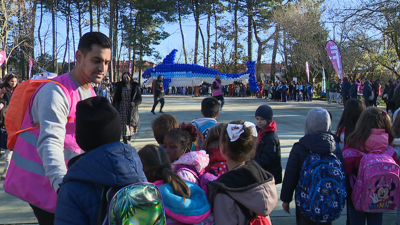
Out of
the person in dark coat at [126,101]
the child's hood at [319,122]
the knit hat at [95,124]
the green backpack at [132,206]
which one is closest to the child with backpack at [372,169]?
the child's hood at [319,122]

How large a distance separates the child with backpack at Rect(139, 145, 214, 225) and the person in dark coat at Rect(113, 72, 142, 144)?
5518 mm

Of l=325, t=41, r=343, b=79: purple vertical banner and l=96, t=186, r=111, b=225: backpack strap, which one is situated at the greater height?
l=325, t=41, r=343, b=79: purple vertical banner

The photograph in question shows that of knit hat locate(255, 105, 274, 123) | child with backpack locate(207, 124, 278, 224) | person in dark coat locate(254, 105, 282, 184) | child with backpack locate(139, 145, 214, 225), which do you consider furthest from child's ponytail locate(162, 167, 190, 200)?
knit hat locate(255, 105, 274, 123)

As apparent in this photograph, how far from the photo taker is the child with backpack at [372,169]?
3.18 metres

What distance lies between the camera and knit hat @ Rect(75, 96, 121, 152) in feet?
5.09

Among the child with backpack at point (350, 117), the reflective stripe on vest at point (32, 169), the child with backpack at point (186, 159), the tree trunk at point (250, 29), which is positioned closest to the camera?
the reflective stripe on vest at point (32, 169)

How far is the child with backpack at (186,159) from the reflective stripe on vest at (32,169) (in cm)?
77

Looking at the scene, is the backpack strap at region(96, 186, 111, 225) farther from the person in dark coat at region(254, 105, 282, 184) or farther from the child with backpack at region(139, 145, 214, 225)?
the person in dark coat at region(254, 105, 282, 184)

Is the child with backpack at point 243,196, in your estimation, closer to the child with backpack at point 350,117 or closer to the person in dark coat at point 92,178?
the person in dark coat at point 92,178

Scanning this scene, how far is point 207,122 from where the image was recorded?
426cm

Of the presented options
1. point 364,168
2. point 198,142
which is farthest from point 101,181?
point 364,168

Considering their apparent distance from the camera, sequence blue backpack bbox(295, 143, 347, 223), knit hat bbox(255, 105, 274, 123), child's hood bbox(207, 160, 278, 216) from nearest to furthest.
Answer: child's hood bbox(207, 160, 278, 216) → blue backpack bbox(295, 143, 347, 223) → knit hat bbox(255, 105, 274, 123)

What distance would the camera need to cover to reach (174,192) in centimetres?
199

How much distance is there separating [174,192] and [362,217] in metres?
2.32
